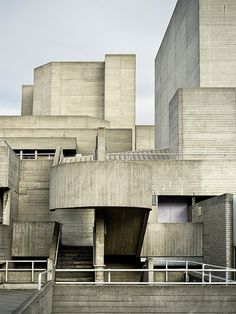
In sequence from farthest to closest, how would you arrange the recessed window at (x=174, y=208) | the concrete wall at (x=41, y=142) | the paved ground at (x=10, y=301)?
1. the concrete wall at (x=41, y=142)
2. the recessed window at (x=174, y=208)
3. the paved ground at (x=10, y=301)

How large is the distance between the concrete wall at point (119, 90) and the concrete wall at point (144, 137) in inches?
89.5

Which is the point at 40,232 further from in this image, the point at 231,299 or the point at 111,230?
the point at 231,299

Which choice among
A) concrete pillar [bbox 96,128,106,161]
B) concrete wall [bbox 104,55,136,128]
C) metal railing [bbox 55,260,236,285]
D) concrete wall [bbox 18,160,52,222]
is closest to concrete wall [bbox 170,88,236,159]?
metal railing [bbox 55,260,236,285]

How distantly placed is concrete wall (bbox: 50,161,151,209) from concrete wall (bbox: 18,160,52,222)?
741 centimetres

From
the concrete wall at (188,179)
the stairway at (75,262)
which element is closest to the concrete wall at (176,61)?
the concrete wall at (188,179)

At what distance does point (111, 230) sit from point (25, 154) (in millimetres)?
15042

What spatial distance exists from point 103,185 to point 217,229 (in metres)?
5.24

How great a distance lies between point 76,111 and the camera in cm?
4959

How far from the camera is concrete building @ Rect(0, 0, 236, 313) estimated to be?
16.4m

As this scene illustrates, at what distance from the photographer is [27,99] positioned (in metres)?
55.7

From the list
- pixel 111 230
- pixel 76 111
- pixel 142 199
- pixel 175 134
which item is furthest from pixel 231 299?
pixel 76 111

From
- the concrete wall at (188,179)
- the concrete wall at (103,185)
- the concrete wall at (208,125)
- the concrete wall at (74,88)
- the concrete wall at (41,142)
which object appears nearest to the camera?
the concrete wall at (103,185)

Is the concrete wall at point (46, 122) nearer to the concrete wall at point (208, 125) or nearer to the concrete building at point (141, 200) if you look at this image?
the concrete building at point (141, 200)

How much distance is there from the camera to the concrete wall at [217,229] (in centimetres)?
1955
